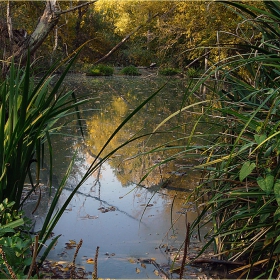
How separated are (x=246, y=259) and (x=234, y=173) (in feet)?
1.52

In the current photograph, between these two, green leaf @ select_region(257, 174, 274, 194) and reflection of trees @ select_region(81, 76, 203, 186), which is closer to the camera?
green leaf @ select_region(257, 174, 274, 194)

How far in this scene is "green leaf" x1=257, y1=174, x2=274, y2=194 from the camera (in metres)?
1.72

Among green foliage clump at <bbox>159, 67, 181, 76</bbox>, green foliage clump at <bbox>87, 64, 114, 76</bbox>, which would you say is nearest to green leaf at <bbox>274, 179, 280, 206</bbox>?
green foliage clump at <bbox>159, 67, 181, 76</bbox>

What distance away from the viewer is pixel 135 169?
441 cm

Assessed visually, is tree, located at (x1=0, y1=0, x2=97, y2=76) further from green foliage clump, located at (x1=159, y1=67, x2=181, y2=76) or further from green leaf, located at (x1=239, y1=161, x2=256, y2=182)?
green foliage clump, located at (x1=159, y1=67, x2=181, y2=76)

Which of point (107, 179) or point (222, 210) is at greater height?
point (107, 179)

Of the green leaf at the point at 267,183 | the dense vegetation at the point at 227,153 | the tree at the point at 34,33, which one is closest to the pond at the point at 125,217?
the dense vegetation at the point at 227,153

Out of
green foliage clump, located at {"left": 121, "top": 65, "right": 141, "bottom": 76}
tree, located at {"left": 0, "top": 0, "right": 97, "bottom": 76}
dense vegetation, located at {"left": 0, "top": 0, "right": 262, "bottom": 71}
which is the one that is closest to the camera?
tree, located at {"left": 0, "top": 0, "right": 97, "bottom": 76}

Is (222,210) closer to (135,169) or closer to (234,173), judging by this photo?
(234,173)

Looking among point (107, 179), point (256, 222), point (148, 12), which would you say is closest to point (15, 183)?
point (256, 222)

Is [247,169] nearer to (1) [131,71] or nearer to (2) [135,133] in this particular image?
(2) [135,133]

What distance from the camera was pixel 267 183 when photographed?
5.73 feet

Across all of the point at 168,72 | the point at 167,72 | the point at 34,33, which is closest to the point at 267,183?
the point at 34,33

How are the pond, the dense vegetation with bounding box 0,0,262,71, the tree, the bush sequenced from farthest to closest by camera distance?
the bush < the dense vegetation with bounding box 0,0,262,71 < the tree < the pond
